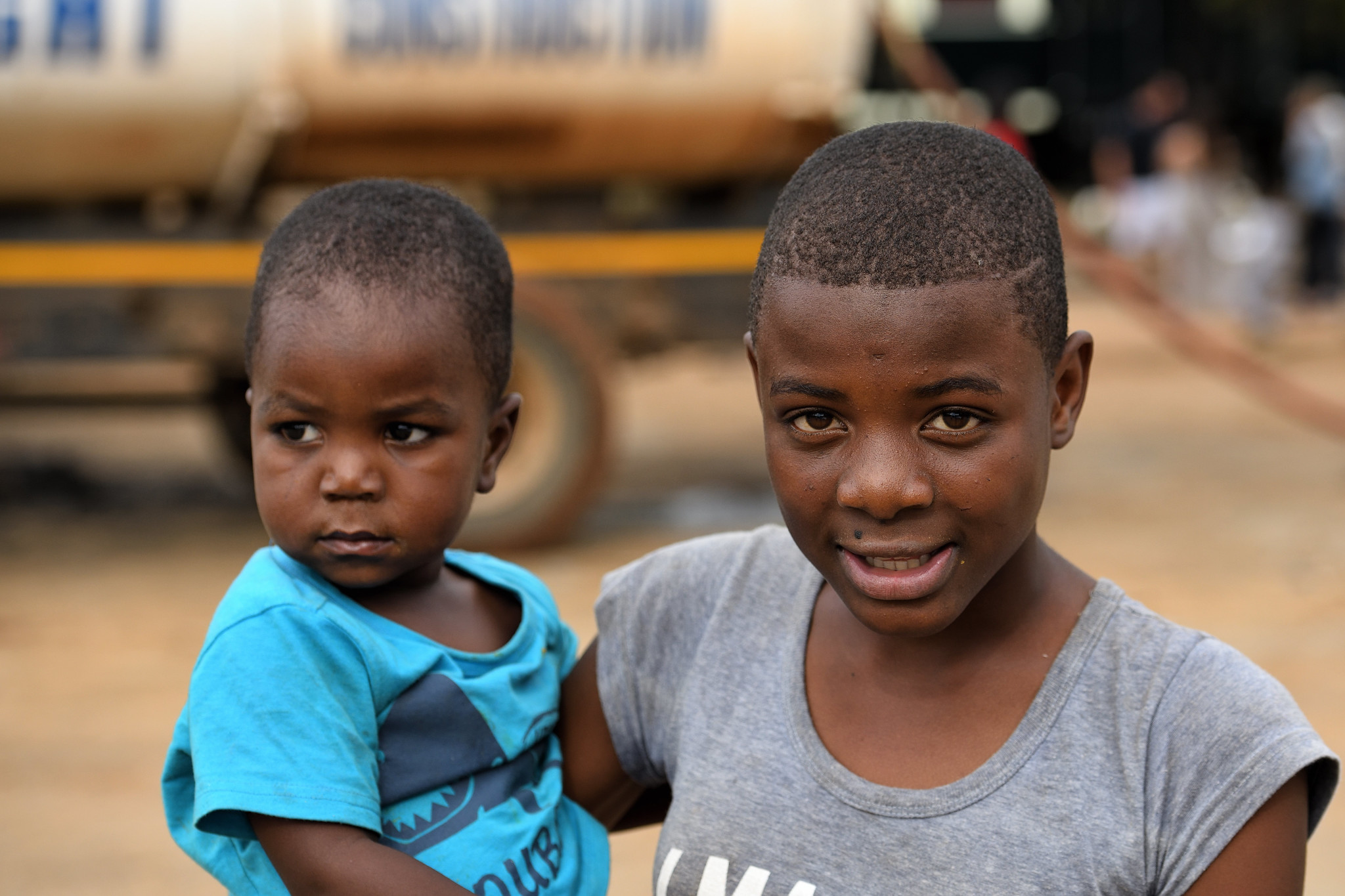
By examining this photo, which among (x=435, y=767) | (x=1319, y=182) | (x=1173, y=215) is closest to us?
(x=435, y=767)

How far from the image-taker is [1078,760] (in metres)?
1.30

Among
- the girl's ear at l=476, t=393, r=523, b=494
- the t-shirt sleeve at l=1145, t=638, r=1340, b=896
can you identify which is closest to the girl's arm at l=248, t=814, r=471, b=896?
the girl's ear at l=476, t=393, r=523, b=494

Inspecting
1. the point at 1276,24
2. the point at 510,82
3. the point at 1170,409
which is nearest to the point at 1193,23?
the point at 1276,24

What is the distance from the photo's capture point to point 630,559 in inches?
229

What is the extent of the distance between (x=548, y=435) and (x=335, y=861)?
172 inches

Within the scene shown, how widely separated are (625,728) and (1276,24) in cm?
2098

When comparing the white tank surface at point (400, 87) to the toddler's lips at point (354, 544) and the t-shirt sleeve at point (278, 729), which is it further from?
the t-shirt sleeve at point (278, 729)

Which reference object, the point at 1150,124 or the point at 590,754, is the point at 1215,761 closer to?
the point at 590,754

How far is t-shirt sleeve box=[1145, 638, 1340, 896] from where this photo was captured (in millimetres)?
1207

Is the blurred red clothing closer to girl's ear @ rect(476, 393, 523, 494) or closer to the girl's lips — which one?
the girl's lips

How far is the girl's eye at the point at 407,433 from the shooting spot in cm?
162

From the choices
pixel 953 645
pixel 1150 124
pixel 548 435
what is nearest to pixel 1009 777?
pixel 953 645

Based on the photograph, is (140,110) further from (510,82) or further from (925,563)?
(925,563)

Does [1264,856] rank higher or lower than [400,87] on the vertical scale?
lower
